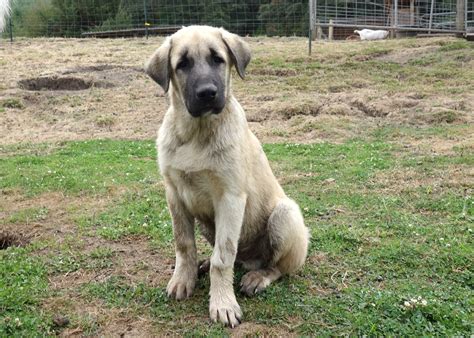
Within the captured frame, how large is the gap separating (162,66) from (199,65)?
31cm

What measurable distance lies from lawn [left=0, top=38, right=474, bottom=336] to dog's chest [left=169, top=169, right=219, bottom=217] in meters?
0.69

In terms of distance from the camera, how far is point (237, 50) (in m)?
3.91

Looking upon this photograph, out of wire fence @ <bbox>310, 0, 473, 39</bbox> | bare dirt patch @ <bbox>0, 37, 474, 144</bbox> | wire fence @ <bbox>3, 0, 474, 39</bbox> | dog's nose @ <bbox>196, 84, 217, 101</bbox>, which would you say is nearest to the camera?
dog's nose @ <bbox>196, 84, 217, 101</bbox>

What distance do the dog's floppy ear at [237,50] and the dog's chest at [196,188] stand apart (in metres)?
0.88

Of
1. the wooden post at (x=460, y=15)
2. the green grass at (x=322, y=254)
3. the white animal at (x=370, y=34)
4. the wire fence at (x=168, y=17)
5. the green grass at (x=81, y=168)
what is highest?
the wire fence at (x=168, y=17)

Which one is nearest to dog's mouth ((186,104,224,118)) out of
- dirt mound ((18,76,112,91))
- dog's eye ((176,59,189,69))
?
dog's eye ((176,59,189,69))

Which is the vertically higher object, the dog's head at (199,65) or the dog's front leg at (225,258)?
the dog's head at (199,65)

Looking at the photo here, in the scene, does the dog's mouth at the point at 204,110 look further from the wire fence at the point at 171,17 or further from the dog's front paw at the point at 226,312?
the wire fence at the point at 171,17

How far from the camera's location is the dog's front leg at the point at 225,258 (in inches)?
140

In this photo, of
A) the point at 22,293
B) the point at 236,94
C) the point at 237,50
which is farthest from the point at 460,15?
the point at 22,293

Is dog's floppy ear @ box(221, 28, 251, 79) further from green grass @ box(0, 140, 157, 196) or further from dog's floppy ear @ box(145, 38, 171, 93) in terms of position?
green grass @ box(0, 140, 157, 196)

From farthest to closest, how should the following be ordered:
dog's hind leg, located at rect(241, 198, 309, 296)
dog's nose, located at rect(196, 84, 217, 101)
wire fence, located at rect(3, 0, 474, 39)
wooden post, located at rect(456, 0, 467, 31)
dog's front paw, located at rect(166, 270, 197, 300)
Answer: wire fence, located at rect(3, 0, 474, 39)
wooden post, located at rect(456, 0, 467, 31)
dog's hind leg, located at rect(241, 198, 309, 296)
dog's front paw, located at rect(166, 270, 197, 300)
dog's nose, located at rect(196, 84, 217, 101)

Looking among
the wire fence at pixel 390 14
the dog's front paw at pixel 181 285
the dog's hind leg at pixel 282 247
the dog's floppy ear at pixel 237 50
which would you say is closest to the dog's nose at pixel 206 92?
the dog's floppy ear at pixel 237 50

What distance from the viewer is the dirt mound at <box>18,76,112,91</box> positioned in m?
13.4
